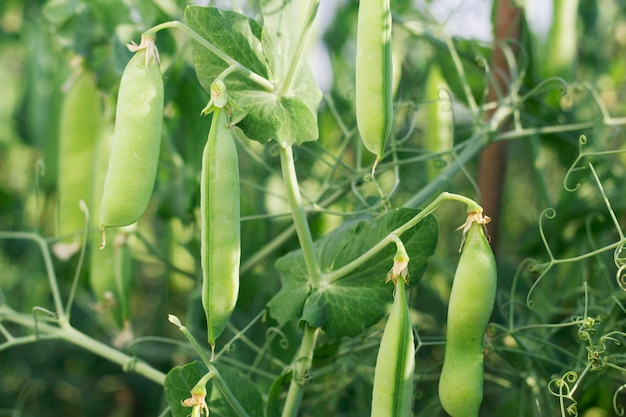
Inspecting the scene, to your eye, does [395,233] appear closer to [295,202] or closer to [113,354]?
[295,202]

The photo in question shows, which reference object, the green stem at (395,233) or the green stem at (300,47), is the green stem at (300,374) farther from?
the green stem at (300,47)

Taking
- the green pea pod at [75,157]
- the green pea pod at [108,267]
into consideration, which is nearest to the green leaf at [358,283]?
the green pea pod at [108,267]

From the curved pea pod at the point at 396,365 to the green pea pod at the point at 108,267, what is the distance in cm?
57

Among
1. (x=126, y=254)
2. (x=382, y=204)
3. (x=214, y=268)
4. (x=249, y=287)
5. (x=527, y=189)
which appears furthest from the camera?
(x=527, y=189)

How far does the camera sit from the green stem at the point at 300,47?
692 millimetres

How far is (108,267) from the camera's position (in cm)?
117

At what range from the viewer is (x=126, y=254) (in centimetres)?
113

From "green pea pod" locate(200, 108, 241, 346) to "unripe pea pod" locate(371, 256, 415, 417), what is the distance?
0.15m

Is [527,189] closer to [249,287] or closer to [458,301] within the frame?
[249,287]

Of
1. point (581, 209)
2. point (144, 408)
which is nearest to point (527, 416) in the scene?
point (581, 209)

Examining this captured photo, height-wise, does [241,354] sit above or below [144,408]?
above

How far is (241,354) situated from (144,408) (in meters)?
0.58

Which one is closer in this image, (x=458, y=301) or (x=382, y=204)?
(x=458, y=301)

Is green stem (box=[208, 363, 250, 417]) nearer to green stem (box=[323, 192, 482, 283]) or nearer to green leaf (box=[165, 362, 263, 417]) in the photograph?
green leaf (box=[165, 362, 263, 417])
